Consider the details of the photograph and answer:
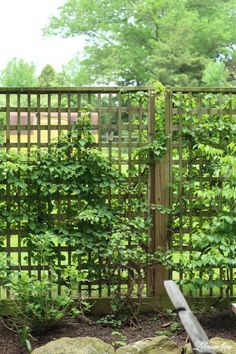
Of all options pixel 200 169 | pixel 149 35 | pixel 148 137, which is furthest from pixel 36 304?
pixel 149 35

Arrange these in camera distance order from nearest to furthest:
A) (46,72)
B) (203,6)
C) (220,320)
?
(220,320), (203,6), (46,72)

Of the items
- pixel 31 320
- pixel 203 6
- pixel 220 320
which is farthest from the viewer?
pixel 203 6

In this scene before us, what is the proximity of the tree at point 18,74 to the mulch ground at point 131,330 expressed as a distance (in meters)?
48.2

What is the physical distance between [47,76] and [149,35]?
43.3 ft

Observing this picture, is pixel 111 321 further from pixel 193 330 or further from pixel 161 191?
pixel 193 330

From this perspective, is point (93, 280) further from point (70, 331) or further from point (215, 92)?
point (215, 92)

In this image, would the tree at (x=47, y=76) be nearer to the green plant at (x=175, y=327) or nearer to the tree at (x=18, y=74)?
the tree at (x=18, y=74)

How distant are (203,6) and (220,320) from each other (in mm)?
38317

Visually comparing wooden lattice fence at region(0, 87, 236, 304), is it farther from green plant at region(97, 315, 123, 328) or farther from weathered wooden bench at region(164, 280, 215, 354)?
weathered wooden bench at region(164, 280, 215, 354)

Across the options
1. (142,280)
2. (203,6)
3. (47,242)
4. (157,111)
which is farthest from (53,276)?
(203,6)

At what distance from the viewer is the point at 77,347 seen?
379cm

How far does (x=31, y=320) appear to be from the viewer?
4324mm

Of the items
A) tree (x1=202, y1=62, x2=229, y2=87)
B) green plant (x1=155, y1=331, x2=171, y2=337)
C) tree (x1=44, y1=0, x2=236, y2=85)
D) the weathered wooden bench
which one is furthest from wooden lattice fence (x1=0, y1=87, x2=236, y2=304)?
tree (x1=44, y1=0, x2=236, y2=85)

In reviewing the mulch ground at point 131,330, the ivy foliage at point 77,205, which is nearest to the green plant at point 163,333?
the mulch ground at point 131,330
